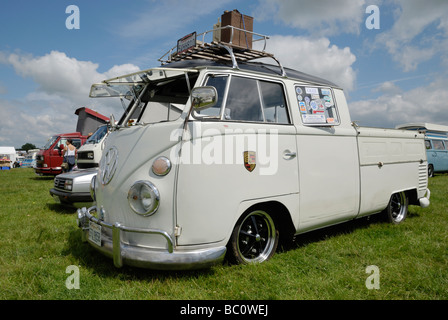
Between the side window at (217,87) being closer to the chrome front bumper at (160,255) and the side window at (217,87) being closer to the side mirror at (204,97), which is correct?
the side mirror at (204,97)

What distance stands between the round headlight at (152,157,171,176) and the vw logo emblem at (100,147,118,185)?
2.03 feet

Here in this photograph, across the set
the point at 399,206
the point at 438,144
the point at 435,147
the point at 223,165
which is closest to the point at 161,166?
the point at 223,165

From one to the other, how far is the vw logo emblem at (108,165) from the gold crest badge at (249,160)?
1372mm

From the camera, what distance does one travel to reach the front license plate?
10.8ft

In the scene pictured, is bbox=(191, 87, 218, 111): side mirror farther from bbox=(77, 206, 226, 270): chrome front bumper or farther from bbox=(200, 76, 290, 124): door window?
bbox=(77, 206, 226, 270): chrome front bumper

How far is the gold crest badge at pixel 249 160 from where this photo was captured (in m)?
3.24

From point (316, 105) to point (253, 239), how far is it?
1953 mm

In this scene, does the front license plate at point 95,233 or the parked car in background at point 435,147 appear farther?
the parked car in background at point 435,147

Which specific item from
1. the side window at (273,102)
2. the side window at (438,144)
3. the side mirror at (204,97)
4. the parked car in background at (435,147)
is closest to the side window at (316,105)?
the side window at (273,102)

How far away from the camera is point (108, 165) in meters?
3.55

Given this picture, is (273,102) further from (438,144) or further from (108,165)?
(438,144)

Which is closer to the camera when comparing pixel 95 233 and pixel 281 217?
pixel 95 233

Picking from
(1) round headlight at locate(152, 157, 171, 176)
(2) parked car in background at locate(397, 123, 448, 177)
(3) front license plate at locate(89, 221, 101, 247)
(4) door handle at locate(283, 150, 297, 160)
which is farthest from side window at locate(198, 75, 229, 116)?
(2) parked car in background at locate(397, 123, 448, 177)

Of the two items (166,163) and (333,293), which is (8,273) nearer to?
(166,163)
